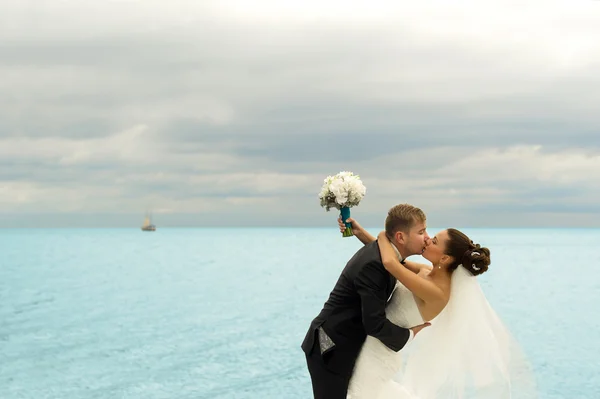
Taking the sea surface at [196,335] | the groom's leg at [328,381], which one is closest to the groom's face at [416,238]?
the groom's leg at [328,381]

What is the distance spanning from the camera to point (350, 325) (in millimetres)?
5551

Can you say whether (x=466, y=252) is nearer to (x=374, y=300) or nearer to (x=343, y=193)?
(x=374, y=300)

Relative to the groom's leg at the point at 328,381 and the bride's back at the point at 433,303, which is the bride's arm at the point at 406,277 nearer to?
the bride's back at the point at 433,303

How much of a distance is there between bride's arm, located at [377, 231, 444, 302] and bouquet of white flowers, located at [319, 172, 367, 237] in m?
0.48

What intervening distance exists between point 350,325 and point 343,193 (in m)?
1.11

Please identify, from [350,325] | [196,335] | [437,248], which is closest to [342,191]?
[437,248]

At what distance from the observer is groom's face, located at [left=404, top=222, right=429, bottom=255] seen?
5.29 m

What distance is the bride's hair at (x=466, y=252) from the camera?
5.66 metres

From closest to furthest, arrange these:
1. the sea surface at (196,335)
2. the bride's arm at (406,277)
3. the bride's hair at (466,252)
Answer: the bride's arm at (406,277)
the bride's hair at (466,252)
the sea surface at (196,335)

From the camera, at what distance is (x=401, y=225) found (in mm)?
5320

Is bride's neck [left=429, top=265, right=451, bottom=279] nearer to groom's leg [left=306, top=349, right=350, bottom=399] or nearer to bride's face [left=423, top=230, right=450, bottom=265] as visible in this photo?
bride's face [left=423, top=230, right=450, bottom=265]

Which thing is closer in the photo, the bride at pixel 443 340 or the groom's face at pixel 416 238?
the groom's face at pixel 416 238

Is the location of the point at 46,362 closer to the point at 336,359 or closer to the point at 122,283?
the point at 336,359

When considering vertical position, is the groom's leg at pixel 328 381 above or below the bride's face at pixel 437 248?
below
